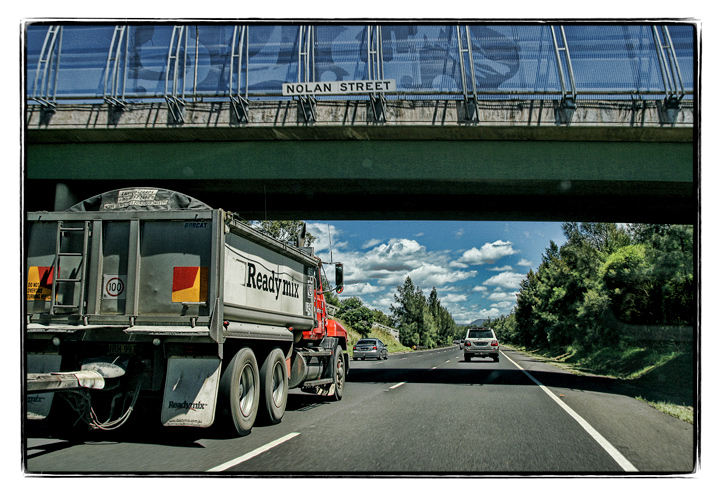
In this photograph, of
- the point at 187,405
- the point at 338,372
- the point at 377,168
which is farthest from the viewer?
the point at 377,168

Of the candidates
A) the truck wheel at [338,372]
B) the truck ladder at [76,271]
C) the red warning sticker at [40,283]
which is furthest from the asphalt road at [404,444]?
the red warning sticker at [40,283]

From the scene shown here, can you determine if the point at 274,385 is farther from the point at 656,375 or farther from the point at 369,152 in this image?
the point at 656,375

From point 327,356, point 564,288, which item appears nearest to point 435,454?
point 327,356

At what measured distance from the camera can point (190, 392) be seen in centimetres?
663

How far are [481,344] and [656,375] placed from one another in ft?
54.0

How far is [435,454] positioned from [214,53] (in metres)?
9.71

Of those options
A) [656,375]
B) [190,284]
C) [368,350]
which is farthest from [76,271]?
[368,350]

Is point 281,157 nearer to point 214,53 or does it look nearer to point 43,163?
point 214,53

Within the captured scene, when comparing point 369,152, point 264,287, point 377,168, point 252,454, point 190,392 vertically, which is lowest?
point 252,454

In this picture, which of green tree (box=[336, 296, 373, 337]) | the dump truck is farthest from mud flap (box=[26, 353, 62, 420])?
green tree (box=[336, 296, 373, 337])

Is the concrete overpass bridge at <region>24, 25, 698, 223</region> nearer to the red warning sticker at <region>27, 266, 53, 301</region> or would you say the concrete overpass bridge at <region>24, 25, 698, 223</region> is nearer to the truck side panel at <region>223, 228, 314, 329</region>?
the truck side panel at <region>223, 228, 314, 329</region>

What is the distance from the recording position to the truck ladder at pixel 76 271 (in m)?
6.82

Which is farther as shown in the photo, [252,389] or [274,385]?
[274,385]

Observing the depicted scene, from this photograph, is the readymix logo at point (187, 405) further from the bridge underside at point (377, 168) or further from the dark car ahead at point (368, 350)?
the dark car ahead at point (368, 350)
